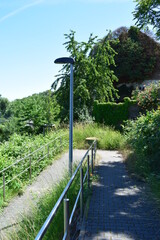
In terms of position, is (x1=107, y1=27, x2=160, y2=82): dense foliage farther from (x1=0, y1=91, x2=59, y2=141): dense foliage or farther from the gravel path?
the gravel path

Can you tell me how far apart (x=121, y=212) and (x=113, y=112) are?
42.8ft

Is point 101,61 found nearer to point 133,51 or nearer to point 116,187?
point 133,51

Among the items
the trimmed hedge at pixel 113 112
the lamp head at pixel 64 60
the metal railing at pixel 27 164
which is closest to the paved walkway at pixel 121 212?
the metal railing at pixel 27 164

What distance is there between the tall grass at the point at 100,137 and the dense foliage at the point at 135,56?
13145 mm

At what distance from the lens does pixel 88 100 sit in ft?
68.2

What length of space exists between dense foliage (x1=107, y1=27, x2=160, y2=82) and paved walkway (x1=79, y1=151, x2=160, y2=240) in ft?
67.4

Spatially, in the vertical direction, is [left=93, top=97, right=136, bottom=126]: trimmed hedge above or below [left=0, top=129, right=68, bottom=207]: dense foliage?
above

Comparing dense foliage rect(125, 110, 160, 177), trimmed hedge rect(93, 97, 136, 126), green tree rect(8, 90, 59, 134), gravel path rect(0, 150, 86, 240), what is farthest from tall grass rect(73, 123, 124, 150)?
dense foliage rect(125, 110, 160, 177)

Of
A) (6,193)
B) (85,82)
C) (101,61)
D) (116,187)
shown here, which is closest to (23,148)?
(6,193)

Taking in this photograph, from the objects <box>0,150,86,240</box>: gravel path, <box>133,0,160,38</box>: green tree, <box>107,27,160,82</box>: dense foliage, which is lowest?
<box>0,150,86,240</box>: gravel path

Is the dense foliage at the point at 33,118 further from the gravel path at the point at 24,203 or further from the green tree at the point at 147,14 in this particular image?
the green tree at the point at 147,14

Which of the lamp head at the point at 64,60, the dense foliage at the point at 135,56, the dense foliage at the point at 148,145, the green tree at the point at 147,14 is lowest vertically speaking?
the dense foliage at the point at 148,145

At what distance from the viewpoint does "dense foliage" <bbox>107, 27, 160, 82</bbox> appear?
86.6 ft

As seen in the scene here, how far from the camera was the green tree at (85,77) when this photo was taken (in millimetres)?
20031
